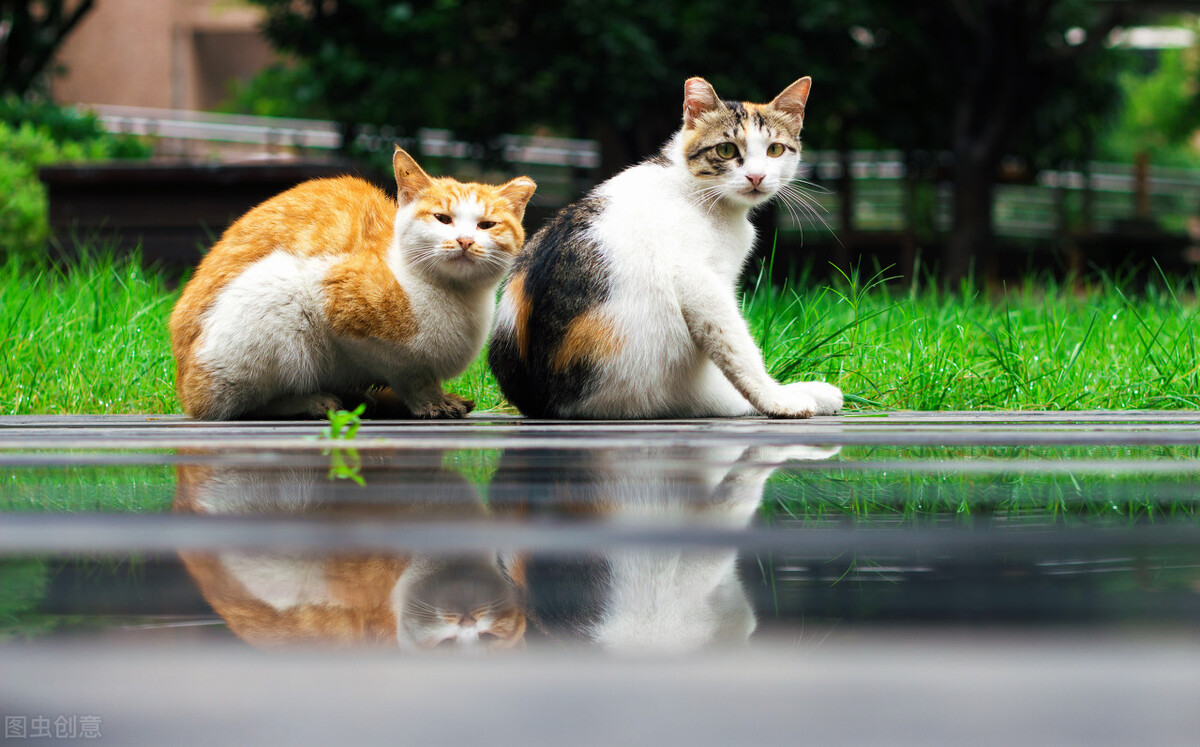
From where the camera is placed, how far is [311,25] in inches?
328

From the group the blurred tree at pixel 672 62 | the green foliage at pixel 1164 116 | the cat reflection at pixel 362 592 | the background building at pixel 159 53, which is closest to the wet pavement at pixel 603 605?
the cat reflection at pixel 362 592

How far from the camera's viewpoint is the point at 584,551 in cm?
89

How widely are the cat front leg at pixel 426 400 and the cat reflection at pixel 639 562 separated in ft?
3.70

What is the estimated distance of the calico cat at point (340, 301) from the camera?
238 centimetres

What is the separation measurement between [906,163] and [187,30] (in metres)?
17.6

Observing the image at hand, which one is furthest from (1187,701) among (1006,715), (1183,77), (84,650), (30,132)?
(1183,77)

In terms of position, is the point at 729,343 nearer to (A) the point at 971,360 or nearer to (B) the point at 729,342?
(B) the point at 729,342

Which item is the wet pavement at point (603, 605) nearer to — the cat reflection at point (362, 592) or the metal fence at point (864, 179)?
the cat reflection at point (362, 592)

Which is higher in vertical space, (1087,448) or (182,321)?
(182,321)

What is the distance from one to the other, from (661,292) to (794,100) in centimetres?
80

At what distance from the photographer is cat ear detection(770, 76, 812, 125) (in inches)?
109

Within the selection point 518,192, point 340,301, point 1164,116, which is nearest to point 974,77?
point 518,192

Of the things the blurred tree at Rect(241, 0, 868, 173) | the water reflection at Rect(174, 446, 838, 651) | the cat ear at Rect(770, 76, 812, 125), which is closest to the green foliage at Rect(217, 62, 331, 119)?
the blurred tree at Rect(241, 0, 868, 173)

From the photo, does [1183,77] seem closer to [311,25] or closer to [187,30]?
[311,25]
